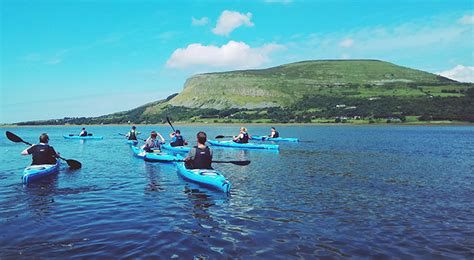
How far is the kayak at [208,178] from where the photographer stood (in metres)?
16.4

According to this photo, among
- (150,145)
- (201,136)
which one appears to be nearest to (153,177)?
(201,136)

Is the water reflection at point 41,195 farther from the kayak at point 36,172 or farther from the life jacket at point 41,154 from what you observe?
the life jacket at point 41,154

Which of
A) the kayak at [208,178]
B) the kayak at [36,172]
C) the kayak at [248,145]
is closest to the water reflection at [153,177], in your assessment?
the kayak at [208,178]

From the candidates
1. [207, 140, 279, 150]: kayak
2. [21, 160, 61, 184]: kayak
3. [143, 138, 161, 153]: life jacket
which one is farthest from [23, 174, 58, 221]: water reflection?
[207, 140, 279, 150]: kayak

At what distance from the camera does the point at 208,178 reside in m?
17.3

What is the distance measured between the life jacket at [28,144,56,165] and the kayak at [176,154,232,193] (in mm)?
8251

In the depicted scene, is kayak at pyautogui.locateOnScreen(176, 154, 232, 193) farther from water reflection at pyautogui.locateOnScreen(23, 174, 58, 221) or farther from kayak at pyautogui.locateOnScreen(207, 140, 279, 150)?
kayak at pyautogui.locateOnScreen(207, 140, 279, 150)

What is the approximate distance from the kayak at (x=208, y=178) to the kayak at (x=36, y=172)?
7.82 metres

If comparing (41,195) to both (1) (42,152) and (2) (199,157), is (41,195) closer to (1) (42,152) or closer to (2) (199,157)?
(1) (42,152)

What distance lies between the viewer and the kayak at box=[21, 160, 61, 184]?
1872 cm

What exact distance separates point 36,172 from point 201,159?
908 cm

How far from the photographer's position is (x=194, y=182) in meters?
18.6

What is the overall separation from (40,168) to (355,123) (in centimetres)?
Answer: 13564

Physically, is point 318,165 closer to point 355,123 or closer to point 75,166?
point 75,166
